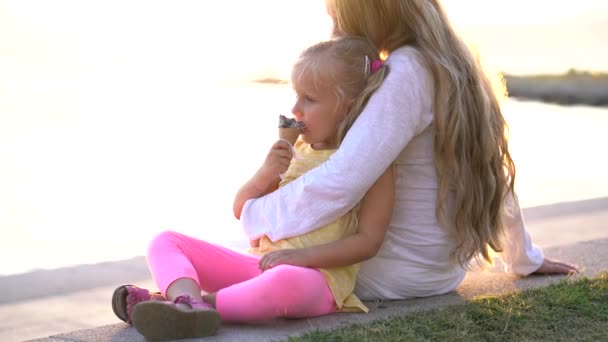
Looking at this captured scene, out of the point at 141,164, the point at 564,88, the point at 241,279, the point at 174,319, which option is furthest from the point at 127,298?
the point at 564,88

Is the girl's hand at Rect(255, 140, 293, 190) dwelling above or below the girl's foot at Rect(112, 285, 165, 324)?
above

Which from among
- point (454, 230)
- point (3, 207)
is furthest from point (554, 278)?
point (3, 207)

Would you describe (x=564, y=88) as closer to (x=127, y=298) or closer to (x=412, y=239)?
(x=412, y=239)

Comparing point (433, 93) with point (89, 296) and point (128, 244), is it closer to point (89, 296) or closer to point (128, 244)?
point (89, 296)

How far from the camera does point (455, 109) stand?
7.62 feet

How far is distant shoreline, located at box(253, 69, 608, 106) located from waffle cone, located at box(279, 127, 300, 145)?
6.42 meters

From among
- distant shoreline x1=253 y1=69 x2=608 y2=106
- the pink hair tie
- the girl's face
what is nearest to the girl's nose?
the girl's face

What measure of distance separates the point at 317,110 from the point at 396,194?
0.34m

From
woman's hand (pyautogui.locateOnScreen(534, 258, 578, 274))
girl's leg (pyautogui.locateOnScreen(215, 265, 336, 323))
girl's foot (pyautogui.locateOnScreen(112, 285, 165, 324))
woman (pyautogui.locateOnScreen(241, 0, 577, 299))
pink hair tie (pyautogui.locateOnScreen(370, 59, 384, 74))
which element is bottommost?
woman's hand (pyautogui.locateOnScreen(534, 258, 578, 274))

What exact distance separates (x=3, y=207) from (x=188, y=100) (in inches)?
96.2

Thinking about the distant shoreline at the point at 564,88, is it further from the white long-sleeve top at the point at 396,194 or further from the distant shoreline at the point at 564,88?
the white long-sleeve top at the point at 396,194

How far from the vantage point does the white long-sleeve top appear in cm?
222

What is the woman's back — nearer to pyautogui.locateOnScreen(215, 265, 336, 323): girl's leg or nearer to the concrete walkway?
the concrete walkway

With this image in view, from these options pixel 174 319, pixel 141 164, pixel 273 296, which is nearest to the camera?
pixel 174 319
